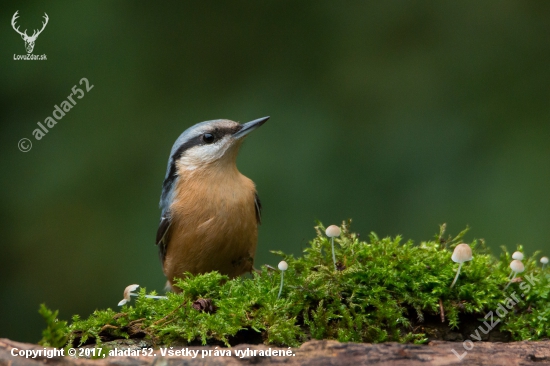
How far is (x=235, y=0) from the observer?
21.6ft

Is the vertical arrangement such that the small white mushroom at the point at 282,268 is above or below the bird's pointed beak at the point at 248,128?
below

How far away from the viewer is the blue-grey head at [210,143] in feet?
14.0

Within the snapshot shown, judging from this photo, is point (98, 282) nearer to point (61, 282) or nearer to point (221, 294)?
point (61, 282)

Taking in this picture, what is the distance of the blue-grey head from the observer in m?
4.26

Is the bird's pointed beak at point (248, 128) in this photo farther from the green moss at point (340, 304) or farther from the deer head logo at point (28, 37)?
the deer head logo at point (28, 37)

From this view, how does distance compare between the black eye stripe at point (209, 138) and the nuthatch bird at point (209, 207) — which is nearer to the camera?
the nuthatch bird at point (209, 207)

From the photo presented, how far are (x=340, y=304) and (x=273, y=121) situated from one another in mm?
3681

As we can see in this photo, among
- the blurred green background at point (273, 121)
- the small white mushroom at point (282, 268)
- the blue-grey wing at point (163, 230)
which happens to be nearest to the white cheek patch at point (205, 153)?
the blue-grey wing at point (163, 230)

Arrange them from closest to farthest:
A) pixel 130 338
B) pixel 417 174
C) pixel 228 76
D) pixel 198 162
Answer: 1. pixel 130 338
2. pixel 198 162
3. pixel 417 174
4. pixel 228 76

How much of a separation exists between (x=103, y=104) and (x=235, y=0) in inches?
79.3

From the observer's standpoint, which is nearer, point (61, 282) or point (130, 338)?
point (130, 338)

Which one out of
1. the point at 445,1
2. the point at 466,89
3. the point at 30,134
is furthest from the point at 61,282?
the point at 445,1

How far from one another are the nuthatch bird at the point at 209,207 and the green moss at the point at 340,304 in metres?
0.83

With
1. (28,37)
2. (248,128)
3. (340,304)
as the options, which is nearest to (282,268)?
(340,304)
